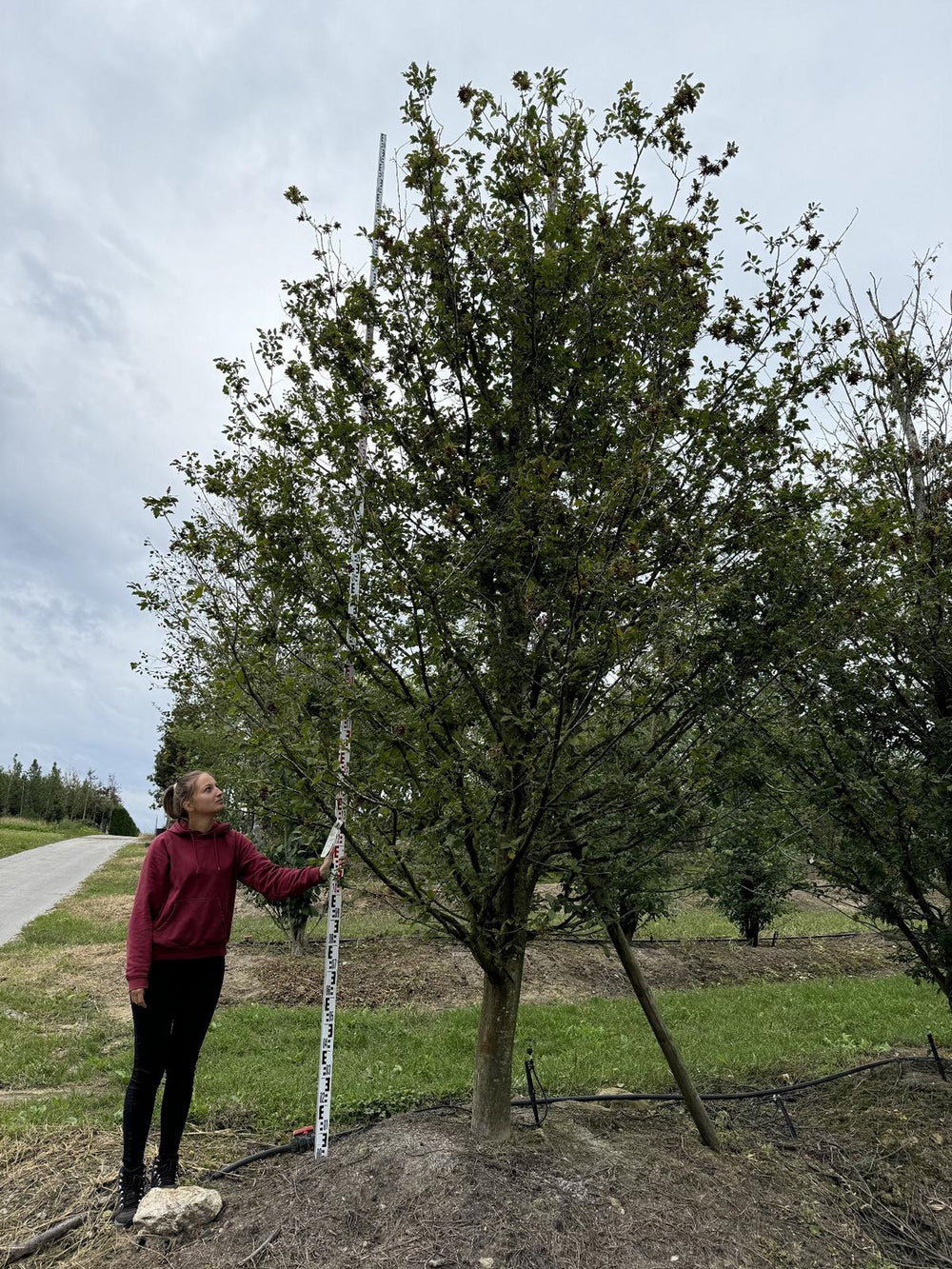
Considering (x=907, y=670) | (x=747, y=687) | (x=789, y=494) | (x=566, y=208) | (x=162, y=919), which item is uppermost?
(x=566, y=208)

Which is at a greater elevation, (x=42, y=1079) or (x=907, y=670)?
(x=907, y=670)

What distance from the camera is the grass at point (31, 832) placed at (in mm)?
30034

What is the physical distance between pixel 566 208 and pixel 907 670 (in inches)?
131

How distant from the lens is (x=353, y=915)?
13547mm

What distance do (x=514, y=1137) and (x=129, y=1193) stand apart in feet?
5.67

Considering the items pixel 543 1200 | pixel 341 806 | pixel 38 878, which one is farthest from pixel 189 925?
pixel 38 878

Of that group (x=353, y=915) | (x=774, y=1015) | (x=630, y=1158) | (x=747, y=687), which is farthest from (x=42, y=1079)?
(x=353, y=915)

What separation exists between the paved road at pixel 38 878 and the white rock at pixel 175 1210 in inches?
356

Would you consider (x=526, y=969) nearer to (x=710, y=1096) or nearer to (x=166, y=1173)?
(x=710, y=1096)

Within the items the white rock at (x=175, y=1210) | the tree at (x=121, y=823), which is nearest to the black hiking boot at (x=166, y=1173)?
the white rock at (x=175, y=1210)

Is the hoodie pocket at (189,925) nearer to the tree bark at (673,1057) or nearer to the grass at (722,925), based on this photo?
the tree bark at (673,1057)

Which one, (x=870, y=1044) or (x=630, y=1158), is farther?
(x=870, y=1044)

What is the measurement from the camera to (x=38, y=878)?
1936cm

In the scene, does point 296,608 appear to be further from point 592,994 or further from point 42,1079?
point 592,994
